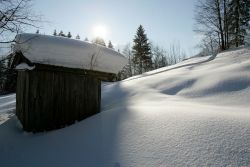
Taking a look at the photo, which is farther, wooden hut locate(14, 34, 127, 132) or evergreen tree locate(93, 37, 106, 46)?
evergreen tree locate(93, 37, 106, 46)

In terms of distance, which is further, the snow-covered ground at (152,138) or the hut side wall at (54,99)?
the hut side wall at (54,99)

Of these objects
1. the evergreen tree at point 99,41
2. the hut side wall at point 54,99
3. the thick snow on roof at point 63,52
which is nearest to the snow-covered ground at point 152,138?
the hut side wall at point 54,99

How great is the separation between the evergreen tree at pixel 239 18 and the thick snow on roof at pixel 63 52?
2178cm

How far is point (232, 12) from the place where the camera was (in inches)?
987

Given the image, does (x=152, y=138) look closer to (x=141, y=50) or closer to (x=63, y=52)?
(x=63, y=52)

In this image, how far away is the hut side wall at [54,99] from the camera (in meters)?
6.17

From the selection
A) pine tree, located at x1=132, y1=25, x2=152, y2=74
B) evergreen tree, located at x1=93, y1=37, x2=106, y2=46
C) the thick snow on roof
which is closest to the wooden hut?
the thick snow on roof

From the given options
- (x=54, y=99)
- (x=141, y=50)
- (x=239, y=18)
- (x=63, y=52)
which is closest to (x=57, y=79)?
(x=54, y=99)

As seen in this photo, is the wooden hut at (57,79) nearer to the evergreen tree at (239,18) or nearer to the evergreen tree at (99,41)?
the evergreen tree at (239,18)

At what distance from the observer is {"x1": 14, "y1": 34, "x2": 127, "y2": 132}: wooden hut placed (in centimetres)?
599

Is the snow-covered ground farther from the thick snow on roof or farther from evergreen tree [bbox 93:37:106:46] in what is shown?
evergreen tree [bbox 93:37:106:46]

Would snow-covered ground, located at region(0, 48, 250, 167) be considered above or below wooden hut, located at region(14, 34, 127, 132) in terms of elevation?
below

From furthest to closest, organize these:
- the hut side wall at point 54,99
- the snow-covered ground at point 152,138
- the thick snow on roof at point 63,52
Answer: the hut side wall at point 54,99, the thick snow on roof at point 63,52, the snow-covered ground at point 152,138

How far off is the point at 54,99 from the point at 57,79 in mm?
520
